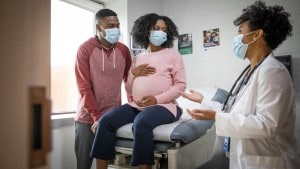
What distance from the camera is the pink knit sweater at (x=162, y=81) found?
1.49 m

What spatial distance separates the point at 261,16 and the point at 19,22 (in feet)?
3.75

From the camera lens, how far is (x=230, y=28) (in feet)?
7.86

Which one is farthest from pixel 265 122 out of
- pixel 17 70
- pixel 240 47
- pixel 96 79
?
pixel 96 79

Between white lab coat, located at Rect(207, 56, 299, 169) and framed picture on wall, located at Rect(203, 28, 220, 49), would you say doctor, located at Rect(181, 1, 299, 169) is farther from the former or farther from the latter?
framed picture on wall, located at Rect(203, 28, 220, 49)

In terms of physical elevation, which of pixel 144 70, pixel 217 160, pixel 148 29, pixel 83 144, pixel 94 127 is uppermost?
pixel 148 29

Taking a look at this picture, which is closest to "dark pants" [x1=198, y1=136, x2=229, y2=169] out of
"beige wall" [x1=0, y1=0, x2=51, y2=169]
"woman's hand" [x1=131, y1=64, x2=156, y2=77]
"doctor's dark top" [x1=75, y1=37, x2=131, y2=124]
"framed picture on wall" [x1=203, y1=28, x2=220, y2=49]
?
"woman's hand" [x1=131, y1=64, x2=156, y2=77]

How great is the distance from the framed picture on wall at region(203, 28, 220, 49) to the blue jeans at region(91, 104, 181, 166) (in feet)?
4.03

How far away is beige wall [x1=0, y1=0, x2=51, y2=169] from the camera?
1.02 ft

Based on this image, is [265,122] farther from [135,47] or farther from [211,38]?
[211,38]

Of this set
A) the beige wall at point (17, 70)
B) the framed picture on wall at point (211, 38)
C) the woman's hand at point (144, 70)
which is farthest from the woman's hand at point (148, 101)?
the framed picture on wall at point (211, 38)

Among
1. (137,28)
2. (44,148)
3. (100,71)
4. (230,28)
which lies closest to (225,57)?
(230,28)

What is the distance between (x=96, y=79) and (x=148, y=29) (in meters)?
0.52

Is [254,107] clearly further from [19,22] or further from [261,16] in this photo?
[19,22]

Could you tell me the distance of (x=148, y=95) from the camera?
1.51 m
